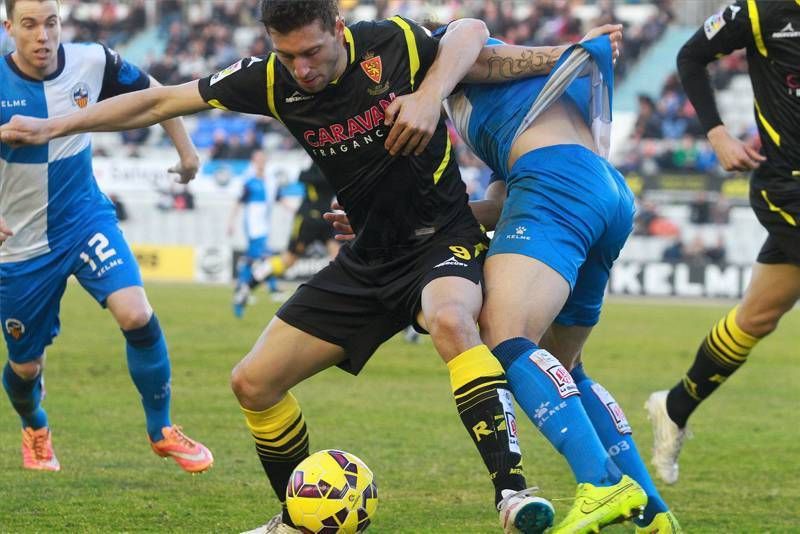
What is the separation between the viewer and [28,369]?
7344 mm

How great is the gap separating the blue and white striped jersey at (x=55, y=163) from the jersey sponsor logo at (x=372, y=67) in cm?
243

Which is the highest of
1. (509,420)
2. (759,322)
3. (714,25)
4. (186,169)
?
(714,25)

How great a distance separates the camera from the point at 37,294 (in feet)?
23.8

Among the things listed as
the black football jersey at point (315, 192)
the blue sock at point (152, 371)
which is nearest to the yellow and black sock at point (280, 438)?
the blue sock at point (152, 371)

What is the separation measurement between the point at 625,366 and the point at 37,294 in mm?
7991

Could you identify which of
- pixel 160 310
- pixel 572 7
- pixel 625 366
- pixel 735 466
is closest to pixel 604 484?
pixel 735 466

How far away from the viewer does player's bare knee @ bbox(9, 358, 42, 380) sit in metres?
Answer: 7.34

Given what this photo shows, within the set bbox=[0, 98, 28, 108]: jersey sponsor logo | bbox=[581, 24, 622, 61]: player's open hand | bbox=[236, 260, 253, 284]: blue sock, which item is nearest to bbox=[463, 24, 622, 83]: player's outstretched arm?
bbox=[581, 24, 622, 61]: player's open hand

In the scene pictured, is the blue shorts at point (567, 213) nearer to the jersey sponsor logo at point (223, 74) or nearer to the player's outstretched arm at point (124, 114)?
the jersey sponsor logo at point (223, 74)

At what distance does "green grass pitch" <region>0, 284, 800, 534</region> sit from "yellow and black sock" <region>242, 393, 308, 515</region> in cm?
41

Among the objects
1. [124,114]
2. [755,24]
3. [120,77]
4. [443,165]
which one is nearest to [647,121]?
[755,24]

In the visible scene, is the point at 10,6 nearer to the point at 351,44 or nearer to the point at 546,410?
the point at 351,44

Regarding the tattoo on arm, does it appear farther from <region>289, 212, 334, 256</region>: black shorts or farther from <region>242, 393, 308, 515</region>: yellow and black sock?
<region>289, 212, 334, 256</region>: black shorts

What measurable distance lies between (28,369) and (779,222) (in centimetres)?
433
